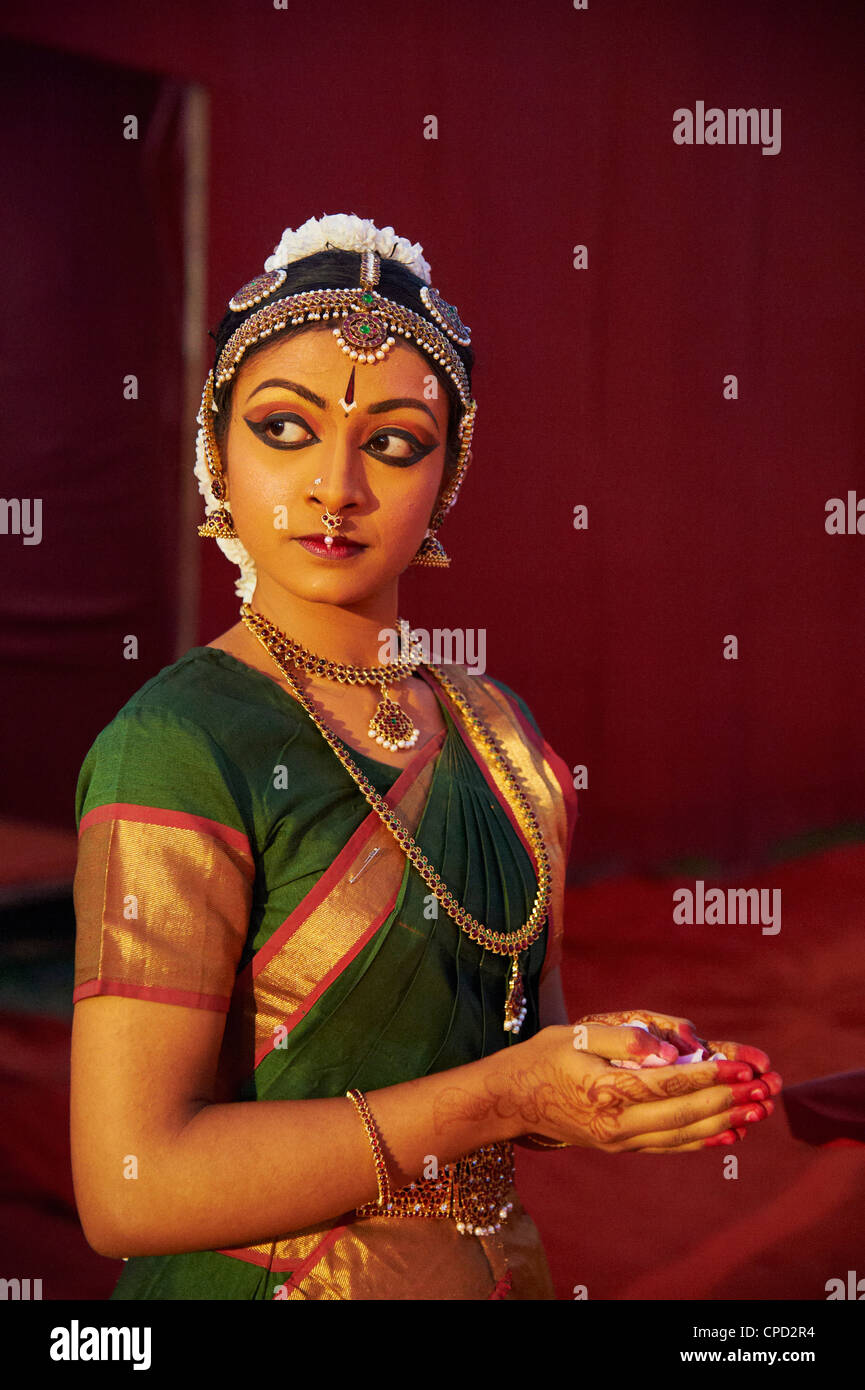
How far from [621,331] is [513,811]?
1.93 meters

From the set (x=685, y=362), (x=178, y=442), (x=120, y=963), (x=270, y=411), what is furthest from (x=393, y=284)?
(x=685, y=362)

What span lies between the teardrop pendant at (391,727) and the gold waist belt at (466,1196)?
458 millimetres

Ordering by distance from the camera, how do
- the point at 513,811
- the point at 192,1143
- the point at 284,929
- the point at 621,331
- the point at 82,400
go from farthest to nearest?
the point at 621,331 < the point at 82,400 < the point at 513,811 < the point at 284,929 < the point at 192,1143

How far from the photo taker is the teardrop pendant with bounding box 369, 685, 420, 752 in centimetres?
150

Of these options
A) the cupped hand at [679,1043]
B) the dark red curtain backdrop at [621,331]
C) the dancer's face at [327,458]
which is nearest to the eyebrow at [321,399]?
the dancer's face at [327,458]

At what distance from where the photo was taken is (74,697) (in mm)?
3031

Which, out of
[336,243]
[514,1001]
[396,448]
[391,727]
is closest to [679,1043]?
[514,1001]

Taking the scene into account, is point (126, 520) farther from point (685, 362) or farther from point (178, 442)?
point (685, 362)

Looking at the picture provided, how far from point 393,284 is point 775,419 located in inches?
78.1

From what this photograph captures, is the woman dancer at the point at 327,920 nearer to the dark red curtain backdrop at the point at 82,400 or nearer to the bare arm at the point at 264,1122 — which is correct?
the bare arm at the point at 264,1122

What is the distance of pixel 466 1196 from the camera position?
1411 mm

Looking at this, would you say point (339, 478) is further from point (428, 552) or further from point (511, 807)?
point (511, 807)

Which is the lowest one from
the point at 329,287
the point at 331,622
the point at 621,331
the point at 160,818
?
the point at 160,818

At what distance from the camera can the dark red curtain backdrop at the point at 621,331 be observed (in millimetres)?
2922
